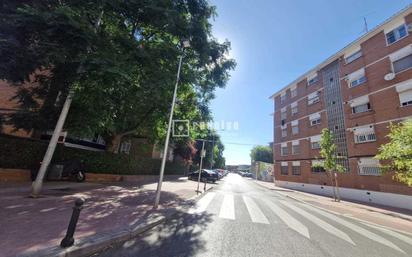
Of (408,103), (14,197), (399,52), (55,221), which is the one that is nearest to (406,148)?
(408,103)

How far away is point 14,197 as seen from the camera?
274 inches

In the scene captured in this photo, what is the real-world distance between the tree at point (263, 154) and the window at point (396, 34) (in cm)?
6015

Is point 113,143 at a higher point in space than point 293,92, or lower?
lower

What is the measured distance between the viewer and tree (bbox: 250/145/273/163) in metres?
75.4

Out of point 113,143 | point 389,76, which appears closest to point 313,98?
point 389,76

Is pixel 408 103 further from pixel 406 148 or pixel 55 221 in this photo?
pixel 55 221

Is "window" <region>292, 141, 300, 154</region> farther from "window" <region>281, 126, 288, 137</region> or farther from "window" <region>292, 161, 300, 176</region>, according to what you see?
"window" <region>281, 126, 288, 137</region>

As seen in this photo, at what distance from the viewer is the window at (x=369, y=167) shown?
1794 cm

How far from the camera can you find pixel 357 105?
20.6 m

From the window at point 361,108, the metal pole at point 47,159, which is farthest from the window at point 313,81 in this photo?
the metal pole at point 47,159

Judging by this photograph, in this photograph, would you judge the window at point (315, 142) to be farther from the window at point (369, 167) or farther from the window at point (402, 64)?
the window at point (402, 64)

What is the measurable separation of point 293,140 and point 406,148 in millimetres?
18143

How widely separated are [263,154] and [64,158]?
70.8m

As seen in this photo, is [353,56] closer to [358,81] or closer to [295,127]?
[358,81]
